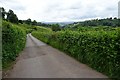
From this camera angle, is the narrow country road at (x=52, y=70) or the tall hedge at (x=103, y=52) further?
the narrow country road at (x=52, y=70)

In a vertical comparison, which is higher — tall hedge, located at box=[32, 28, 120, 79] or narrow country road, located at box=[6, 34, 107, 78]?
tall hedge, located at box=[32, 28, 120, 79]

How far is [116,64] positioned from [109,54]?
0.99m

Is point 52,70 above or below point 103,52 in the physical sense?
below

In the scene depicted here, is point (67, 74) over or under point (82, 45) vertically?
under

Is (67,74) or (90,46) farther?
(90,46)

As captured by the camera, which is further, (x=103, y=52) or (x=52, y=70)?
(x=52, y=70)

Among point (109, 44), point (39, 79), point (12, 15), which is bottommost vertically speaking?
point (39, 79)

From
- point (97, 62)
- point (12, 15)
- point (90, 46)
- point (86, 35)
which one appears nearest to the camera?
point (97, 62)

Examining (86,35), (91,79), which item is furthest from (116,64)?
(86,35)

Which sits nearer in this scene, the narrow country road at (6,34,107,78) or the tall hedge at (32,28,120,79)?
the tall hedge at (32,28,120,79)

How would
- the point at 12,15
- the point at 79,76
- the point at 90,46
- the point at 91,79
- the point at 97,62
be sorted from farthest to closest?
the point at 12,15 < the point at 90,46 < the point at 97,62 < the point at 79,76 < the point at 91,79

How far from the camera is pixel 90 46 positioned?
48.6 feet

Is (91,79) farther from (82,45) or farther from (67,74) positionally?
(82,45)

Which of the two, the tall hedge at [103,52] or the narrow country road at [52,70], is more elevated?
the tall hedge at [103,52]
